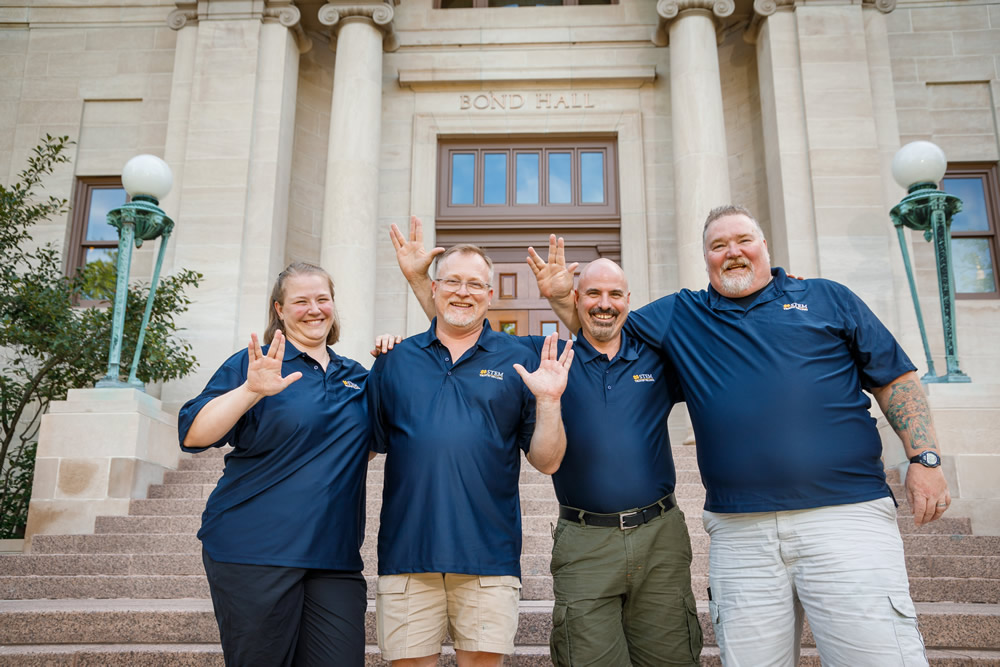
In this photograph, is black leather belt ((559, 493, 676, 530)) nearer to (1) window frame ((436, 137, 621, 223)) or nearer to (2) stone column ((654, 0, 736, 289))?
(2) stone column ((654, 0, 736, 289))

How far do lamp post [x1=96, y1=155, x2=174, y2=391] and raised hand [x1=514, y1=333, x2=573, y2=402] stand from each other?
18.7 feet

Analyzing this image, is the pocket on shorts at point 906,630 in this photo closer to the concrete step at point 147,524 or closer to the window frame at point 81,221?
the concrete step at point 147,524

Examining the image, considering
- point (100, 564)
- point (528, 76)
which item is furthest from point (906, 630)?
point (528, 76)

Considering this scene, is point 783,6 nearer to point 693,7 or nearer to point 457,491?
point 693,7

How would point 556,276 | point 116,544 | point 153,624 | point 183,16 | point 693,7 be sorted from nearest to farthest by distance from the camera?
point 556,276 → point 153,624 → point 116,544 → point 693,7 → point 183,16

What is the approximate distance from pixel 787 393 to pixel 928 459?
577mm

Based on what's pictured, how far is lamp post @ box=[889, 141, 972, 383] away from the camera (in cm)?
759

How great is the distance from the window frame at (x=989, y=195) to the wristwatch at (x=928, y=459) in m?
8.95

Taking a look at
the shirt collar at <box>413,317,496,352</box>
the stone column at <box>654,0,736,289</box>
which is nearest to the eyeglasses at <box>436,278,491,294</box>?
the shirt collar at <box>413,317,496,352</box>

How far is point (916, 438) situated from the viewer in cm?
305

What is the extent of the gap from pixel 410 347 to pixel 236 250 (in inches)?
300

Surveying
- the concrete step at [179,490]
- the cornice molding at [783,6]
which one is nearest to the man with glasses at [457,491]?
the concrete step at [179,490]

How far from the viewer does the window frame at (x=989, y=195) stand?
1077 centimetres

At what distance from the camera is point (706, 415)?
10.4 feet
